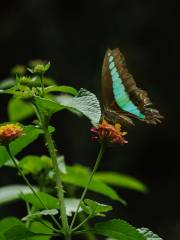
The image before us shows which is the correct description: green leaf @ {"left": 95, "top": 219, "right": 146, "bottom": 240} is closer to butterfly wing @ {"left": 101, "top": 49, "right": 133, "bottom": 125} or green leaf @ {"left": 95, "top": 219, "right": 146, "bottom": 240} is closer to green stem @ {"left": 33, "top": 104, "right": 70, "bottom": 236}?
green stem @ {"left": 33, "top": 104, "right": 70, "bottom": 236}

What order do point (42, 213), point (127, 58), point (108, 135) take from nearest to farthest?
1. point (42, 213)
2. point (108, 135)
3. point (127, 58)

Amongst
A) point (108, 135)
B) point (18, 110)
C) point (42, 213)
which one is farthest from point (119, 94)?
point (18, 110)

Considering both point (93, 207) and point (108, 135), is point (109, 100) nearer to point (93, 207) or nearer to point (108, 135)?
point (108, 135)

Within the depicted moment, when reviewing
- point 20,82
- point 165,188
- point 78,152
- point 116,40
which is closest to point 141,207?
point 165,188

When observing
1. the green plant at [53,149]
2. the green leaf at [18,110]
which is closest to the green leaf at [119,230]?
the green plant at [53,149]

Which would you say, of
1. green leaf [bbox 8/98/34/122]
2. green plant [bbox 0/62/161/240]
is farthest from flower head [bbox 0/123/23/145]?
green leaf [bbox 8/98/34/122]
